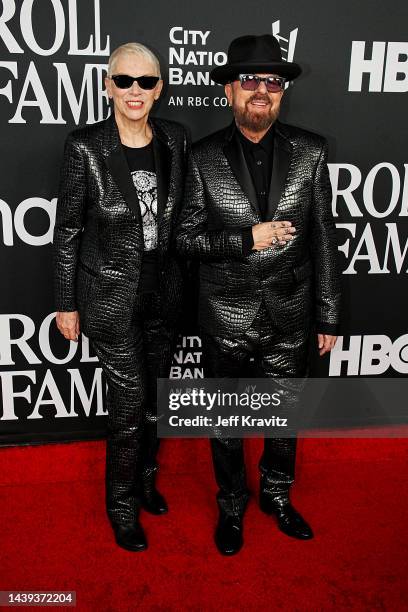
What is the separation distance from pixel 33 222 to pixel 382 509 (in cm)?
190

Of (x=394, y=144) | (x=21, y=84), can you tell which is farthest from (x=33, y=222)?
(x=394, y=144)

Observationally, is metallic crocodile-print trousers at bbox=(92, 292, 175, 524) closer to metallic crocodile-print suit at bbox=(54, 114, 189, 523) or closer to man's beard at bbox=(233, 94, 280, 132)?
metallic crocodile-print suit at bbox=(54, 114, 189, 523)

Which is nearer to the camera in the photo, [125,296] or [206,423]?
[125,296]

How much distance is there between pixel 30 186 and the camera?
2633mm

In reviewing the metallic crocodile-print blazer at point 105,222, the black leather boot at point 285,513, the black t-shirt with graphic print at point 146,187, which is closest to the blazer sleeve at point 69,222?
the metallic crocodile-print blazer at point 105,222

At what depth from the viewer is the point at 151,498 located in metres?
2.54

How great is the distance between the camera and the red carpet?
2104 mm

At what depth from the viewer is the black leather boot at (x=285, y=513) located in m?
2.38

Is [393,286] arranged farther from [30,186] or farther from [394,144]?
[30,186]

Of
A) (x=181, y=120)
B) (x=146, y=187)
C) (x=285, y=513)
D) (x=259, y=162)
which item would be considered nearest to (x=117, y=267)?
(x=146, y=187)

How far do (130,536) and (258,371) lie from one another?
0.78 meters

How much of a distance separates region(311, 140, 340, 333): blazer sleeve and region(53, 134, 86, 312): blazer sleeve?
0.80 meters

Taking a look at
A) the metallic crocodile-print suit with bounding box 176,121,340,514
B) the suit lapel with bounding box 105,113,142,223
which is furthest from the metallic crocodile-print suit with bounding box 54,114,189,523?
the metallic crocodile-print suit with bounding box 176,121,340,514

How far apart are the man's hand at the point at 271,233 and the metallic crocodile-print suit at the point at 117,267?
0.34 metres
